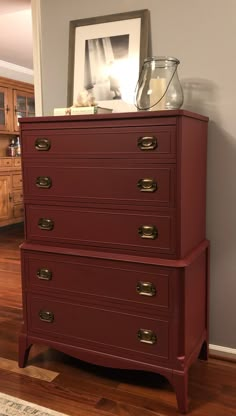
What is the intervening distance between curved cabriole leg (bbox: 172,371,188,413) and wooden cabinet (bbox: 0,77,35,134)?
4.51 metres

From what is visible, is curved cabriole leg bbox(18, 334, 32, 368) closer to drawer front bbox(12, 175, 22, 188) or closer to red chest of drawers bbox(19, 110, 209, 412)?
red chest of drawers bbox(19, 110, 209, 412)

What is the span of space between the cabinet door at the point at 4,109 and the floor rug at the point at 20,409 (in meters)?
4.27

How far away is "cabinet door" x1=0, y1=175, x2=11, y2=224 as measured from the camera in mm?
5266

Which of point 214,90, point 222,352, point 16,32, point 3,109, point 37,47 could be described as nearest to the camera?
point 214,90

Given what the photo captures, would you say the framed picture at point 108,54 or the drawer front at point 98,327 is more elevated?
the framed picture at point 108,54

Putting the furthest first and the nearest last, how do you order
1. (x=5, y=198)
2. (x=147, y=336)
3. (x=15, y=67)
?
(x=15, y=67), (x=5, y=198), (x=147, y=336)

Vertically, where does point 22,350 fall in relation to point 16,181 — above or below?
below

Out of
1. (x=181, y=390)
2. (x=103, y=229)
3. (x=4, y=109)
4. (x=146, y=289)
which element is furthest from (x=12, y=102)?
(x=181, y=390)

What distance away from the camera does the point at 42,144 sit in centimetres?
184

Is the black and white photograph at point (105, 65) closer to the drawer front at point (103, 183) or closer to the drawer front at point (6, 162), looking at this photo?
the drawer front at point (103, 183)

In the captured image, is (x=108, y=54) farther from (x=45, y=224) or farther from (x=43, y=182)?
(x=45, y=224)

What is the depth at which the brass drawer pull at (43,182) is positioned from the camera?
1858 mm

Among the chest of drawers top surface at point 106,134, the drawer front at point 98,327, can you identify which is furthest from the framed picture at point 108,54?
the drawer front at point 98,327

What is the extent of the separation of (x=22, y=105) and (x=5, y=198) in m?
1.41
